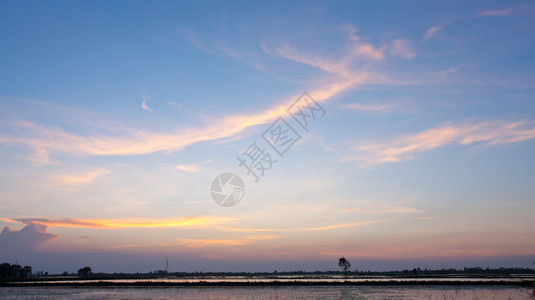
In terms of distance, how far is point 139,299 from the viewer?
137 ft

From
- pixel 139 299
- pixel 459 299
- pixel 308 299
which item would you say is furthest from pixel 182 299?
pixel 459 299

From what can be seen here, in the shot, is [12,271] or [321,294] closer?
[321,294]

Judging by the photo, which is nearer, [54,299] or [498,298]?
[498,298]

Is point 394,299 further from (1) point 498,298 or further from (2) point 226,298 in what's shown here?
(2) point 226,298

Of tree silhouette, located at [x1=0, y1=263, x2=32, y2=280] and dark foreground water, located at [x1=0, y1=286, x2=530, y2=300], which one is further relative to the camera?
tree silhouette, located at [x1=0, y1=263, x2=32, y2=280]

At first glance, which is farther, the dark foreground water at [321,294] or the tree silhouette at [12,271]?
the tree silhouette at [12,271]

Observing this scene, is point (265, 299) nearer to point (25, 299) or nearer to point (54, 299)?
point (54, 299)

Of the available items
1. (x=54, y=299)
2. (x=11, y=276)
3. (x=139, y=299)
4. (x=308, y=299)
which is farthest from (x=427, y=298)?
(x=11, y=276)

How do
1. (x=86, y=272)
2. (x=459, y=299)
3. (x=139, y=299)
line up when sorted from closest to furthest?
(x=459, y=299) → (x=139, y=299) → (x=86, y=272)

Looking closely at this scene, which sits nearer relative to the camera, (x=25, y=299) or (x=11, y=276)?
(x=25, y=299)

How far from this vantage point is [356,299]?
3834 cm

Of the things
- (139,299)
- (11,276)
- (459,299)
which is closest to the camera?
(459,299)

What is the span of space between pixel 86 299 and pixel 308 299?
2596 centimetres

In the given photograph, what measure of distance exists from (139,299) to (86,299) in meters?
6.51
